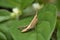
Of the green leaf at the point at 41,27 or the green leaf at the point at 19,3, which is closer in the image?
the green leaf at the point at 41,27

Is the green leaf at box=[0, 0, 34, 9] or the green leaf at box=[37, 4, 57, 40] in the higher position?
the green leaf at box=[0, 0, 34, 9]

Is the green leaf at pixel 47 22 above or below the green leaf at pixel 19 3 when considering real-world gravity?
below

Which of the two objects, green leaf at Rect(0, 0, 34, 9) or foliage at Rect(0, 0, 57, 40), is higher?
green leaf at Rect(0, 0, 34, 9)

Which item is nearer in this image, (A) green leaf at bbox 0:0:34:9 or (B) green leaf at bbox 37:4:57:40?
(B) green leaf at bbox 37:4:57:40

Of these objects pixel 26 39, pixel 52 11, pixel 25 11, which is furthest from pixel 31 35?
pixel 25 11

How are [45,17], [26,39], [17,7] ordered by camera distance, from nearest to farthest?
[26,39] < [45,17] < [17,7]

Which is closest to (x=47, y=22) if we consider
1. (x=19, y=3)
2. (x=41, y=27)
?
(x=41, y=27)

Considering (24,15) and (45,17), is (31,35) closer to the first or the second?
(45,17)

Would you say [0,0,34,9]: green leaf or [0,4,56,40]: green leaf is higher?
[0,0,34,9]: green leaf
